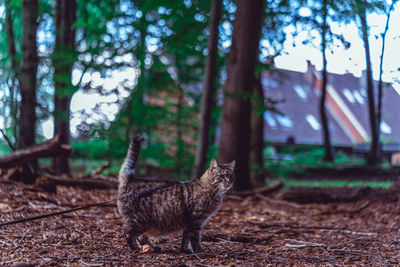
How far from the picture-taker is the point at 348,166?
14.0m

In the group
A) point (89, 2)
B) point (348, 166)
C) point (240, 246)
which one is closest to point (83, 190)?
point (240, 246)

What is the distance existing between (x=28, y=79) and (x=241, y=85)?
405 centimetres

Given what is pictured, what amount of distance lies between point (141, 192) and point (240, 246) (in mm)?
1185

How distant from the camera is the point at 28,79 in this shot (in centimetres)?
670

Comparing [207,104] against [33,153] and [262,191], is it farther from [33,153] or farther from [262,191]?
[33,153]

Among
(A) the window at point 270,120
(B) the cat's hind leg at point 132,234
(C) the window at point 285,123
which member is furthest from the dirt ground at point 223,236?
(C) the window at point 285,123

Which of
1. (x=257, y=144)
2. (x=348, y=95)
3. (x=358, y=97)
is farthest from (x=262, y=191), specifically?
(x=358, y=97)

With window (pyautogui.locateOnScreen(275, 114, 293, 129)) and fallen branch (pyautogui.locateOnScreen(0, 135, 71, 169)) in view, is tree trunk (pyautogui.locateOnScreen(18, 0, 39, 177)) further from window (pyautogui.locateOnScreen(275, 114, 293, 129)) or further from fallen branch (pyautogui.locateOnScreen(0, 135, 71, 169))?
window (pyautogui.locateOnScreen(275, 114, 293, 129))

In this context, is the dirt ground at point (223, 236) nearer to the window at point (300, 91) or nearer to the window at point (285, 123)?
the window at point (285, 123)

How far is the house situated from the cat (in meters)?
17.5

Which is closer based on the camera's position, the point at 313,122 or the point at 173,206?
the point at 173,206

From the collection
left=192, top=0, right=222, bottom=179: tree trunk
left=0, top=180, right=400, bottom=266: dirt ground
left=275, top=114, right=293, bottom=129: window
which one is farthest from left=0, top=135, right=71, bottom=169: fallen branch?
left=275, top=114, right=293, bottom=129: window

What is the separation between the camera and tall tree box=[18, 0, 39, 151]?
6.66 meters

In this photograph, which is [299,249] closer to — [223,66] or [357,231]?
[357,231]
